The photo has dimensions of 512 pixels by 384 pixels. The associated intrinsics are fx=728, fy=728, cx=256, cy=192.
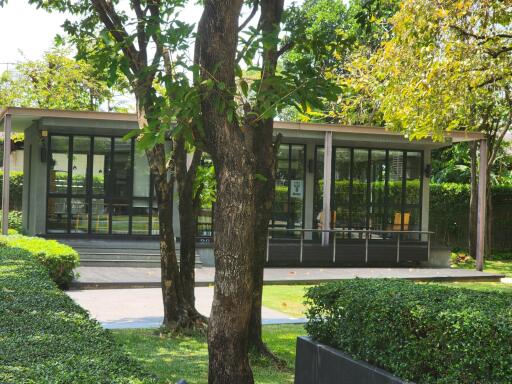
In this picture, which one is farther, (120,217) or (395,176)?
(395,176)

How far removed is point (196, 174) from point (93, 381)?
7.28 metres

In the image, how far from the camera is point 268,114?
18.2ft

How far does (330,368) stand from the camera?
20.5 ft

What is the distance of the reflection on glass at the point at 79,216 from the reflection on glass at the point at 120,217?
0.76 metres

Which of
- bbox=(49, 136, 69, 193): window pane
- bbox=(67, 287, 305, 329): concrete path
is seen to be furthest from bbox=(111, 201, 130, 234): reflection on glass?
bbox=(67, 287, 305, 329): concrete path

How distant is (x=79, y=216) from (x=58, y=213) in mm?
590

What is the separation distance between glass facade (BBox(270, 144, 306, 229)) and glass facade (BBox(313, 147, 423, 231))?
0.49m

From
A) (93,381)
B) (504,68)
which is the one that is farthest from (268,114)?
(504,68)

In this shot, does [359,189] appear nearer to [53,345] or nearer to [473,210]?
[473,210]

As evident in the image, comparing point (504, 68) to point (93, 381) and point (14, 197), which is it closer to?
point (93, 381)

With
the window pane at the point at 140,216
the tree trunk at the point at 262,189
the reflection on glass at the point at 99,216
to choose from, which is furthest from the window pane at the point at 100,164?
the tree trunk at the point at 262,189

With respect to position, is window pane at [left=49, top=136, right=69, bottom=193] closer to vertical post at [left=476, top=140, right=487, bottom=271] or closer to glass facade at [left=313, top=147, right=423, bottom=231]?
glass facade at [left=313, top=147, right=423, bottom=231]

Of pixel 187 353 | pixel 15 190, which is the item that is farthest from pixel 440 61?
pixel 15 190

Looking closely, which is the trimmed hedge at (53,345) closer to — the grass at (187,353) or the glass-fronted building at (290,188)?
the grass at (187,353)
